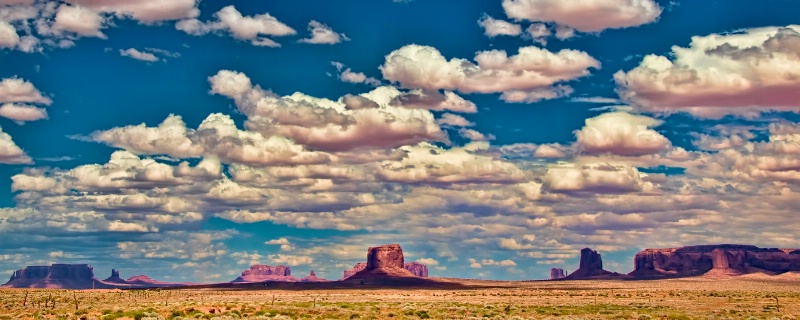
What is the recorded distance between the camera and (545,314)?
77812mm

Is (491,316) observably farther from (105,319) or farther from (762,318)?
(105,319)

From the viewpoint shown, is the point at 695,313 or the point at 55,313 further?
the point at 695,313

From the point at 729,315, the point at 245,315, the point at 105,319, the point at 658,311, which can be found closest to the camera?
the point at 105,319

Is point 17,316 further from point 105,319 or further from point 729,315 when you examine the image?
point 729,315

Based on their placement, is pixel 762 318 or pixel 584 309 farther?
pixel 584 309

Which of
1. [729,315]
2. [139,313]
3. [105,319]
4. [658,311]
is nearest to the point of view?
[105,319]

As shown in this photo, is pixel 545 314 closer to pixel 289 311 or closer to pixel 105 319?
pixel 289 311

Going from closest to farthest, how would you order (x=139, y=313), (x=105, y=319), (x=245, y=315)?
1. (x=105, y=319)
2. (x=139, y=313)
3. (x=245, y=315)

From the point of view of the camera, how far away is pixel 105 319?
60.4 metres

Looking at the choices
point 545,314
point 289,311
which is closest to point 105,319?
point 289,311

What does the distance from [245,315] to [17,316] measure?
16.9 metres

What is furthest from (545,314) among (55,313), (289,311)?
(55,313)

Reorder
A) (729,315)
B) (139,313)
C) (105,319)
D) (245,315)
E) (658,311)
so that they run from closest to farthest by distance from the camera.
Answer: (105,319)
(139,313)
(245,315)
(729,315)
(658,311)

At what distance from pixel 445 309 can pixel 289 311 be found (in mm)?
15874
